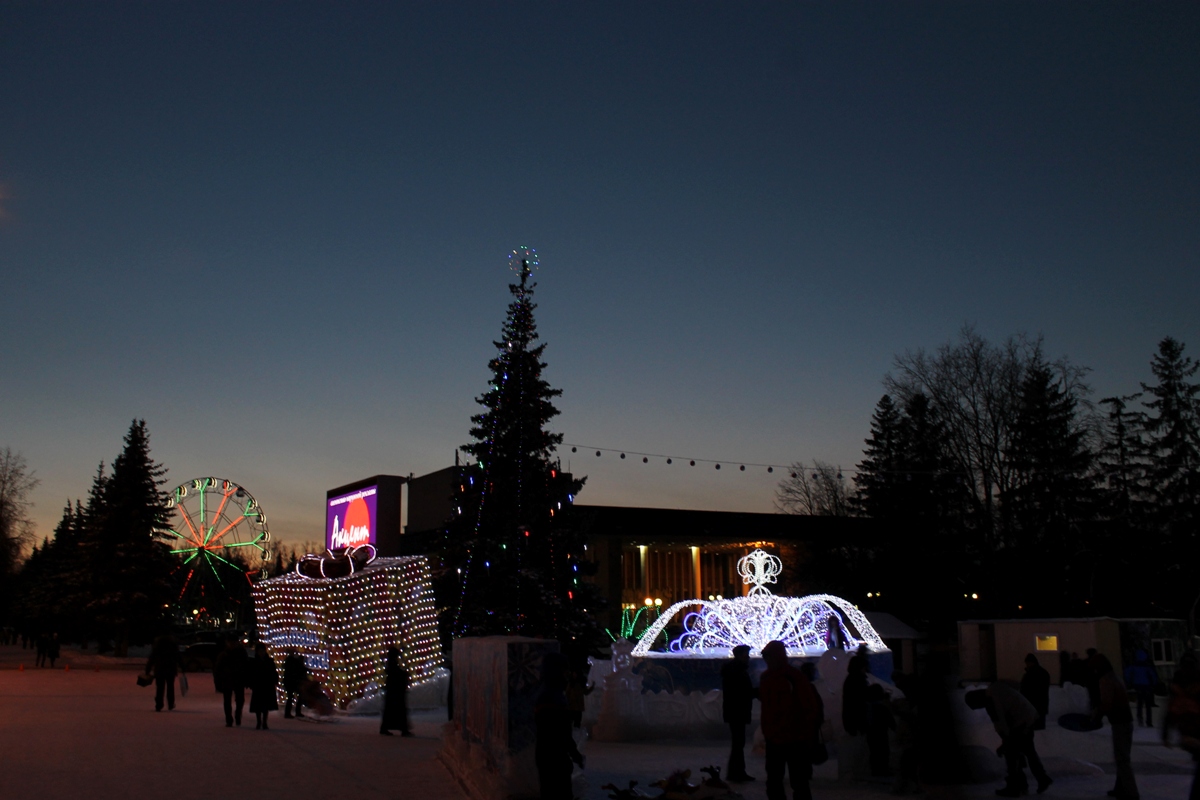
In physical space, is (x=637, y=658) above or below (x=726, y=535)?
below

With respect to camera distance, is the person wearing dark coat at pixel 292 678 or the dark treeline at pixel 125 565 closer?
the person wearing dark coat at pixel 292 678

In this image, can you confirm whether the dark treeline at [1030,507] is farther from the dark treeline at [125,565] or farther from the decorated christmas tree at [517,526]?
the dark treeline at [125,565]

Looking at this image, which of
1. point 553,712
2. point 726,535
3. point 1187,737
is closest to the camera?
point 1187,737

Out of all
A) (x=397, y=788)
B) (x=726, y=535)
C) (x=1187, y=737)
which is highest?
(x=726, y=535)

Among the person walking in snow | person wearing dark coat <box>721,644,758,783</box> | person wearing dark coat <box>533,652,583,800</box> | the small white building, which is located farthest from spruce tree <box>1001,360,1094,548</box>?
person wearing dark coat <box>533,652,583,800</box>

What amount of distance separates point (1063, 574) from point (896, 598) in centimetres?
766

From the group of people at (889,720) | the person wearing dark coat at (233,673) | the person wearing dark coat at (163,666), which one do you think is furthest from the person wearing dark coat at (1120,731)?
the person wearing dark coat at (163,666)

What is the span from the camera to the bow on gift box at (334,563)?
66.7ft

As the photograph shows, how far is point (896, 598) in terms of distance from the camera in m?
46.0

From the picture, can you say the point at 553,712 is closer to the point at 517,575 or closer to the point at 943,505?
the point at 517,575

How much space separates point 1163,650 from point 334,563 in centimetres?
1944

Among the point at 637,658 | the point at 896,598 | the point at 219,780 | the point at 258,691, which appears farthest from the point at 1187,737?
the point at 896,598

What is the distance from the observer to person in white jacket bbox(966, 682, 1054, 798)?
9.71 metres

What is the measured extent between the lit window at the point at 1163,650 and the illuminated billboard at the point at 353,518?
83.6 feet
